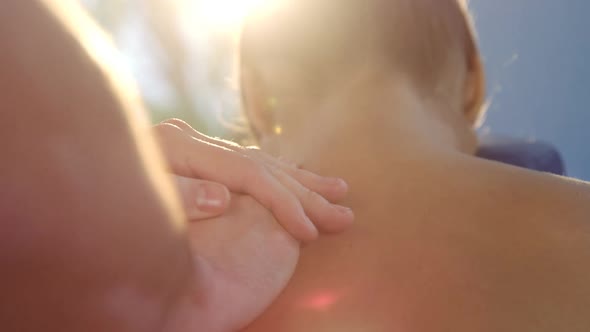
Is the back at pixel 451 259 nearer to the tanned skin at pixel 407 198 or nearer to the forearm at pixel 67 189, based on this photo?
the tanned skin at pixel 407 198

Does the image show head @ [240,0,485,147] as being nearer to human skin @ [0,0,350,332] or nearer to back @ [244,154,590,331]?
back @ [244,154,590,331]

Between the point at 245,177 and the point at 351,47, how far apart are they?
35cm

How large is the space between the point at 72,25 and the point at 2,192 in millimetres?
73

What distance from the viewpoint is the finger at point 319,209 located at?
398mm

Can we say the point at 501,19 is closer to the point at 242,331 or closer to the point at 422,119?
the point at 422,119

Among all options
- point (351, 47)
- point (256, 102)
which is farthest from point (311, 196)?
point (256, 102)

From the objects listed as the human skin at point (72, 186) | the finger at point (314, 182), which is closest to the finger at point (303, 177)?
the finger at point (314, 182)

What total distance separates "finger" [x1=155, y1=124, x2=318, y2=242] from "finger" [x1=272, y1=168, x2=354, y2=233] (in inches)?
0.6

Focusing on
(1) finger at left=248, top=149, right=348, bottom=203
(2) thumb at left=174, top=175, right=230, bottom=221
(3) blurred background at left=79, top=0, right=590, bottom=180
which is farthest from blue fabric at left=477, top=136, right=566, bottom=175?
(2) thumb at left=174, top=175, right=230, bottom=221

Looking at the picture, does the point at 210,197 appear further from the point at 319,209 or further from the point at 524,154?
the point at 524,154

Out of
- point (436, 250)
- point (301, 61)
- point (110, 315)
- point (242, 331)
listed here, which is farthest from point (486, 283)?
point (301, 61)

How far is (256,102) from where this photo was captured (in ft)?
2.82

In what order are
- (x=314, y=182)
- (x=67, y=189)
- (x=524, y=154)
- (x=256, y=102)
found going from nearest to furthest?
(x=67, y=189) → (x=314, y=182) → (x=256, y=102) → (x=524, y=154)

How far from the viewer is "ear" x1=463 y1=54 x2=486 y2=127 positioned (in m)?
0.88
